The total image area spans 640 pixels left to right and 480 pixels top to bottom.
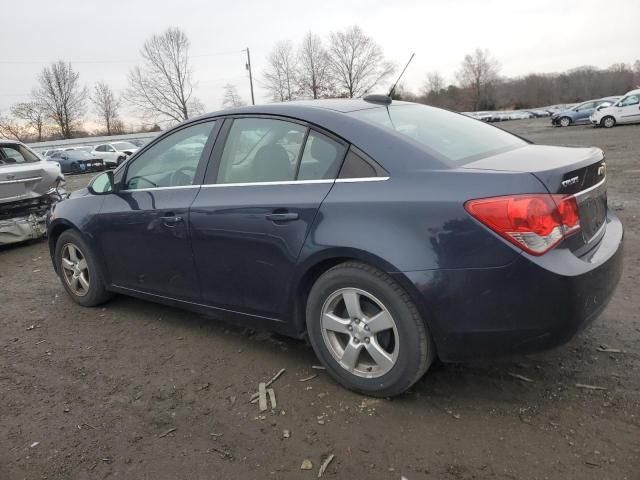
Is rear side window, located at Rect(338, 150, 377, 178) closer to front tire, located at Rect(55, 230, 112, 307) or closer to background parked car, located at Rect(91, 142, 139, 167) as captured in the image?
front tire, located at Rect(55, 230, 112, 307)

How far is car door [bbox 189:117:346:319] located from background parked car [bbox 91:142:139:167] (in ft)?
94.4

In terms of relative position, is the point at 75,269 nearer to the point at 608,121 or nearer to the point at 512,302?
the point at 512,302

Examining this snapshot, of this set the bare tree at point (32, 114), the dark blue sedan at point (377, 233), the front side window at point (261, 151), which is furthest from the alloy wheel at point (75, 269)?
the bare tree at point (32, 114)

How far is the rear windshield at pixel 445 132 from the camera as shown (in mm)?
2826

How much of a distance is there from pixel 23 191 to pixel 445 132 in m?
6.43

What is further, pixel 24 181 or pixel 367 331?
pixel 24 181

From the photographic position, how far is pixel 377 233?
8.45 feet

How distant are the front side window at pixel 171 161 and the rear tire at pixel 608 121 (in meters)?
28.9

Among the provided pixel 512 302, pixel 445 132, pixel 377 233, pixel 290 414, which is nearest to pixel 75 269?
pixel 290 414

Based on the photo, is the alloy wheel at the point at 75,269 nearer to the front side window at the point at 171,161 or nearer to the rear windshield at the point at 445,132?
the front side window at the point at 171,161

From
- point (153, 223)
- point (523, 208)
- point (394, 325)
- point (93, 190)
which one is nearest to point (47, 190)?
point (93, 190)

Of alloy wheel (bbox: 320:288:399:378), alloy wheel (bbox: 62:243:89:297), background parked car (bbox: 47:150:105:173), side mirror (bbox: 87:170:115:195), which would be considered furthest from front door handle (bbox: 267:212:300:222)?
background parked car (bbox: 47:150:105:173)

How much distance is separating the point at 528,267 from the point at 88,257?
3494 mm

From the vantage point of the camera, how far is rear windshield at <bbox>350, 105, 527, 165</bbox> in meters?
2.83
